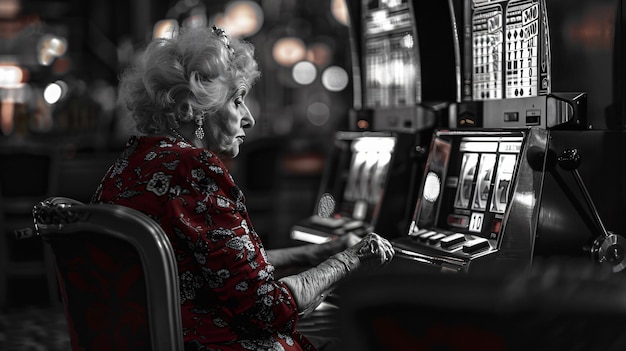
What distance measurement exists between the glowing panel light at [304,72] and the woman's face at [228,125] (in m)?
15.6

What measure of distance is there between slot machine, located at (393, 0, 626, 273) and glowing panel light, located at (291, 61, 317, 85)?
15077 mm

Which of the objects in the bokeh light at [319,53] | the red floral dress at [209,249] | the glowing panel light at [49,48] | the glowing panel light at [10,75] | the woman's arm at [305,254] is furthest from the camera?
the bokeh light at [319,53]

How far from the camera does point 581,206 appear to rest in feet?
7.25

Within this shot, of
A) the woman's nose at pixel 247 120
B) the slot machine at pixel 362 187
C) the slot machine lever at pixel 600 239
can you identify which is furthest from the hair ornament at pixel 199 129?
the slot machine at pixel 362 187

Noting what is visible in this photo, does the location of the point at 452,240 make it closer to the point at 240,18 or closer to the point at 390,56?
the point at 390,56

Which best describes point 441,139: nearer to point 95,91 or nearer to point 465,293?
point 465,293

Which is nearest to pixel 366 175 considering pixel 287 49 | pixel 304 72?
pixel 287 49

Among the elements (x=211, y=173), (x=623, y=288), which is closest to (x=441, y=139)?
(x=211, y=173)

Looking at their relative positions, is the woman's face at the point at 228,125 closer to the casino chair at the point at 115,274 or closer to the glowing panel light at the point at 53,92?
the casino chair at the point at 115,274

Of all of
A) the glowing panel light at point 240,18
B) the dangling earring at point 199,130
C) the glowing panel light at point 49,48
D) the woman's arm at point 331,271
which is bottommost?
the woman's arm at point 331,271

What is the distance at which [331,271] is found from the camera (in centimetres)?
187

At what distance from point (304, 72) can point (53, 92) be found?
8.16 m

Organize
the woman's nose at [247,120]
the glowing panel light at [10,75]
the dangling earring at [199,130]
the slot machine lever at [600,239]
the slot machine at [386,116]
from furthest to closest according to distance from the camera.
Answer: the glowing panel light at [10,75]
the slot machine at [386,116]
the slot machine lever at [600,239]
the woman's nose at [247,120]
the dangling earring at [199,130]

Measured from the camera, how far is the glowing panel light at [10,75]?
1075cm
